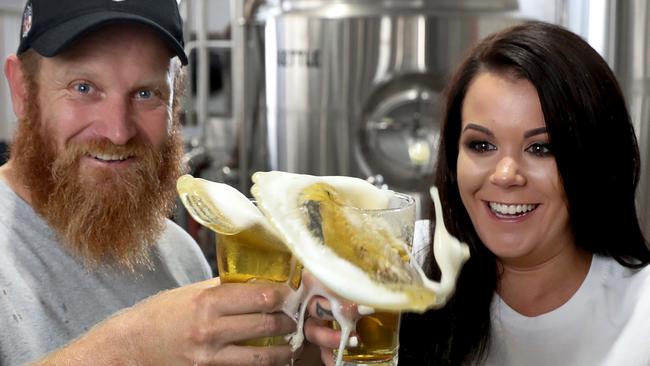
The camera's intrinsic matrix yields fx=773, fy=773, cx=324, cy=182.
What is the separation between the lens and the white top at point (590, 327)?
4.96 ft

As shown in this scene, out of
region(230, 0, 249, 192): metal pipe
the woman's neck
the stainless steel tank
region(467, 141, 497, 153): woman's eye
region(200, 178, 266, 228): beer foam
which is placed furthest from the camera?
region(230, 0, 249, 192): metal pipe

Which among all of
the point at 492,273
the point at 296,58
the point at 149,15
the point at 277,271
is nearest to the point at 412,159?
the point at 296,58

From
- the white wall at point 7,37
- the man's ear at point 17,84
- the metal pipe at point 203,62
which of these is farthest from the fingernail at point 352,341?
the white wall at point 7,37

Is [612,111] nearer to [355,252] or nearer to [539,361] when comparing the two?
[539,361]

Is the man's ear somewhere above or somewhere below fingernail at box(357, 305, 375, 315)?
above

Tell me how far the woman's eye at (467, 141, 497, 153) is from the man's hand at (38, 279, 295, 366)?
721 mm

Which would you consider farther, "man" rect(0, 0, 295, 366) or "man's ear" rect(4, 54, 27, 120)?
"man's ear" rect(4, 54, 27, 120)

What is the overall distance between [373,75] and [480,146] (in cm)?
172

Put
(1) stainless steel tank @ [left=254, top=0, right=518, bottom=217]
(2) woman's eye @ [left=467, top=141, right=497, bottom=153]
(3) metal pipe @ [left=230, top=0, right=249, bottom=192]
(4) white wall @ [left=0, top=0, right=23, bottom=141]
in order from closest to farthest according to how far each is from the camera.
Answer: (2) woman's eye @ [left=467, top=141, right=497, bottom=153] < (1) stainless steel tank @ [left=254, top=0, right=518, bottom=217] < (3) metal pipe @ [left=230, top=0, right=249, bottom=192] < (4) white wall @ [left=0, top=0, right=23, bottom=141]

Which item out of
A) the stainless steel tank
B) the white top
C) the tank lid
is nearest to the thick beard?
the white top

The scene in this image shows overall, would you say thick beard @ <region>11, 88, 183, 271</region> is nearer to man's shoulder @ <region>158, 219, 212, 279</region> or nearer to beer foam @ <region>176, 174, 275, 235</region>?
man's shoulder @ <region>158, 219, 212, 279</region>

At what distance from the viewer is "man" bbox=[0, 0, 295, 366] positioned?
4.37ft

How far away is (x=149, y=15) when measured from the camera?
1.41 m

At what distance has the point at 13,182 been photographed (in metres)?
1.43
